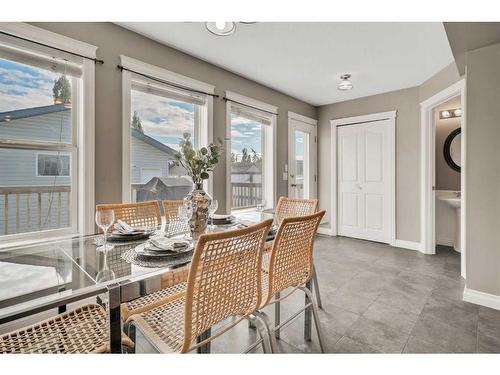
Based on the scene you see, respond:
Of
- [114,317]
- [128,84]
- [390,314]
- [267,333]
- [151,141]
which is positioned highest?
[128,84]

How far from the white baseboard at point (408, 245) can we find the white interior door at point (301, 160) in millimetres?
1590

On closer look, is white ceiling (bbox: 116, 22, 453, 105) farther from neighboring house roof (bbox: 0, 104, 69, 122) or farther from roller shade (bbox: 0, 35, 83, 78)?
neighboring house roof (bbox: 0, 104, 69, 122)

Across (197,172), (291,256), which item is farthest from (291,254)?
(197,172)

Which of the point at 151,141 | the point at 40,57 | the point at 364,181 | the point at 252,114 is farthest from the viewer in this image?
the point at 364,181

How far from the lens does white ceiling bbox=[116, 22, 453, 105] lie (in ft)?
7.88

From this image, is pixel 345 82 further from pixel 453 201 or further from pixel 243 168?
pixel 453 201

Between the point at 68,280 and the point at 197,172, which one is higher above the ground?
the point at 197,172

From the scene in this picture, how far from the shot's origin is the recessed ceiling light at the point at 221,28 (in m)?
2.26

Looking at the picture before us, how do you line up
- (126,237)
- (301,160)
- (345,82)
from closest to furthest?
(126,237) → (345,82) → (301,160)

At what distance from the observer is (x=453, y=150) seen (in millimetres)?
4195

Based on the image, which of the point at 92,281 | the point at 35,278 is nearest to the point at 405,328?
the point at 92,281

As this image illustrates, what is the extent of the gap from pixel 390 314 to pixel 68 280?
7.39ft

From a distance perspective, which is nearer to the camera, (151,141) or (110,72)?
(110,72)

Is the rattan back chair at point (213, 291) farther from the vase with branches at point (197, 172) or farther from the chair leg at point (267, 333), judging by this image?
the vase with branches at point (197, 172)
